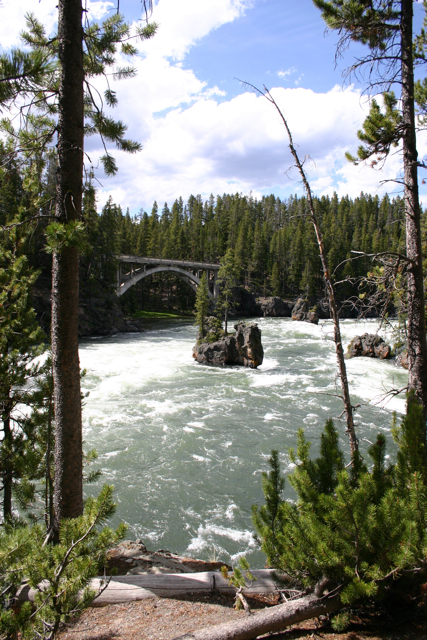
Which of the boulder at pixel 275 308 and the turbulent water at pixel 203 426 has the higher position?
the boulder at pixel 275 308

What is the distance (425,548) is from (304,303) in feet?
148

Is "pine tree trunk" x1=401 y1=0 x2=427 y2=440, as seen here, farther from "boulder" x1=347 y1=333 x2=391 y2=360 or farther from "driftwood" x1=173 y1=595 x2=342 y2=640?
"boulder" x1=347 y1=333 x2=391 y2=360

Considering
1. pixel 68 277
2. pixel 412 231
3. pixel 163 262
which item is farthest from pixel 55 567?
pixel 163 262

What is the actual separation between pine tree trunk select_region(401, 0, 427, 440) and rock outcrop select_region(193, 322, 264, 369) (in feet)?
58.1

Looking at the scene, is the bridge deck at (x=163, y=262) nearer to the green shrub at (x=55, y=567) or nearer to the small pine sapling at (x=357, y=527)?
the small pine sapling at (x=357, y=527)

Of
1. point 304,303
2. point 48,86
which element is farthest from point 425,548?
point 304,303

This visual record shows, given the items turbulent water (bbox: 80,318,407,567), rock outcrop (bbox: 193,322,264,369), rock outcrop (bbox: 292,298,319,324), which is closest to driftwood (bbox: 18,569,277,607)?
turbulent water (bbox: 80,318,407,567)

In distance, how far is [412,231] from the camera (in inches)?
190

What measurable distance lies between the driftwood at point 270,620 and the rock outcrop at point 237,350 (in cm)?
1932

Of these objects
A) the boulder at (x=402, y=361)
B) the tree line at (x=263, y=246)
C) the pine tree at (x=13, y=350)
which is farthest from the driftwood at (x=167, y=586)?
the tree line at (x=263, y=246)

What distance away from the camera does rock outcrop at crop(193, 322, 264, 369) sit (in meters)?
22.5

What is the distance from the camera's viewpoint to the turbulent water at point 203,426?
8250 millimetres

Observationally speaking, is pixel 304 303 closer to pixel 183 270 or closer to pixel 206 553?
pixel 183 270

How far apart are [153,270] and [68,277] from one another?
41852mm
